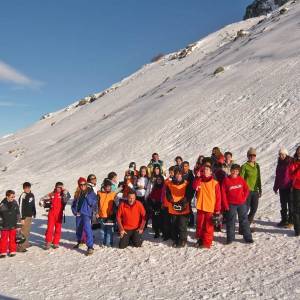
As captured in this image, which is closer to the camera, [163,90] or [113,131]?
[113,131]

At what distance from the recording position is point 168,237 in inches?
399

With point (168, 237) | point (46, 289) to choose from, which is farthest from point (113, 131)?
point (46, 289)

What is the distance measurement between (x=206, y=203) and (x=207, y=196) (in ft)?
0.54

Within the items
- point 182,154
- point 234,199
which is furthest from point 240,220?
point 182,154

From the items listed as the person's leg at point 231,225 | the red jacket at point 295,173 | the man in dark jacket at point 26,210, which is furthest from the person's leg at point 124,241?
the red jacket at point 295,173

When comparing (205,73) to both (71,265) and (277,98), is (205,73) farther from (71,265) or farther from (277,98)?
(71,265)

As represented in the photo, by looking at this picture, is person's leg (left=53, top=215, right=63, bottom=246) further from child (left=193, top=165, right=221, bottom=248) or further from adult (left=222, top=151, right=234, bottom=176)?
adult (left=222, top=151, right=234, bottom=176)

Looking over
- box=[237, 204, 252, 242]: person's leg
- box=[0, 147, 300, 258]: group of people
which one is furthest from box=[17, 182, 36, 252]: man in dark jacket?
box=[237, 204, 252, 242]: person's leg

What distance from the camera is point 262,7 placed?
265 ft

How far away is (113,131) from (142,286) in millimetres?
25098

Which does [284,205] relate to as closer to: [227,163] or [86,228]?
[227,163]

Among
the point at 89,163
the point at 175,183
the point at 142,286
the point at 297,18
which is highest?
the point at 297,18

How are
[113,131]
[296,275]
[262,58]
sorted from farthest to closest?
[262,58]
[113,131]
[296,275]

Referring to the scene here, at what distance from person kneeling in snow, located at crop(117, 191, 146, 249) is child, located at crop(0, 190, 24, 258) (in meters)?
2.55
